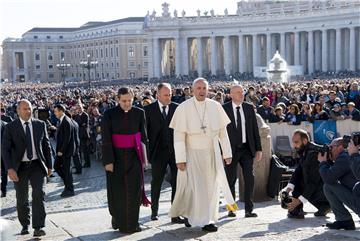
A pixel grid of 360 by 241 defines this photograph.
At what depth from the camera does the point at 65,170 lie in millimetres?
11820

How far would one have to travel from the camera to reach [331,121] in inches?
564

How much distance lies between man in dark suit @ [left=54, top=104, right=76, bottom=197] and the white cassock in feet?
14.8

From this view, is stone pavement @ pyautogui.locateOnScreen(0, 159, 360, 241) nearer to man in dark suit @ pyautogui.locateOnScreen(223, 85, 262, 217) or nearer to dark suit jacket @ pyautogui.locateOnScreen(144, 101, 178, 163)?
man in dark suit @ pyautogui.locateOnScreen(223, 85, 262, 217)

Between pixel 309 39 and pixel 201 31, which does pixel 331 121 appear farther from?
pixel 201 31

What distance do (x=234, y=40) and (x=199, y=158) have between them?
81.2m

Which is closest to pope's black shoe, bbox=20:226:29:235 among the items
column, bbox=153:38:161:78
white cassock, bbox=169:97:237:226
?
white cassock, bbox=169:97:237:226

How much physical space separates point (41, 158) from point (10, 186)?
18.6 ft

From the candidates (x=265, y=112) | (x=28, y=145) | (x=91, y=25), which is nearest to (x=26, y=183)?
(x=28, y=145)

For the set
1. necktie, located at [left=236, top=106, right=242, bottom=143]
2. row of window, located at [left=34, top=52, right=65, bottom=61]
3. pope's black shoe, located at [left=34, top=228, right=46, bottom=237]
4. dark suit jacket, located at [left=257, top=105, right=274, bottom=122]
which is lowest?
pope's black shoe, located at [left=34, top=228, right=46, bottom=237]

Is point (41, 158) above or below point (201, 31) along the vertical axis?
below

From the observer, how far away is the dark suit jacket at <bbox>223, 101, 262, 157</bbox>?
8.68m

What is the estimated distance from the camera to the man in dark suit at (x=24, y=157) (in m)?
7.86

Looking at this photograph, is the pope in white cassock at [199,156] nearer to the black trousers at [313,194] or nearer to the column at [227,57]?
the black trousers at [313,194]

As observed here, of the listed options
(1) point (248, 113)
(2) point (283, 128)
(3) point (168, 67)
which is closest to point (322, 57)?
(3) point (168, 67)
